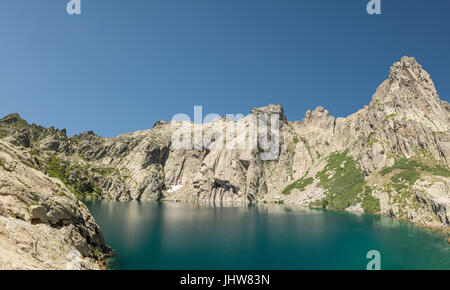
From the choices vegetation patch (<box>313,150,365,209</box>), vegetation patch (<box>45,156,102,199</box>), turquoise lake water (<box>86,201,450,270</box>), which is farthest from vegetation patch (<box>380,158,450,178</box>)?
vegetation patch (<box>45,156,102,199</box>)

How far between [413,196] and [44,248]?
12994cm

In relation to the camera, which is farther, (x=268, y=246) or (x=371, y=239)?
(x=371, y=239)

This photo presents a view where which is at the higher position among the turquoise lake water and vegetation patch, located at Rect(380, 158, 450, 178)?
vegetation patch, located at Rect(380, 158, 450, 178)

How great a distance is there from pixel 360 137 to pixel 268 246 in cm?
17526

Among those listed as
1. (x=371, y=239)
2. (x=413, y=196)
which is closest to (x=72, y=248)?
(x=371, y=239)

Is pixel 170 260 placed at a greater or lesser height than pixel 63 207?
lesser

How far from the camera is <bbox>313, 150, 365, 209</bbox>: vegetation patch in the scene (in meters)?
144

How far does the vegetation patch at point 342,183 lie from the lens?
144387 mm

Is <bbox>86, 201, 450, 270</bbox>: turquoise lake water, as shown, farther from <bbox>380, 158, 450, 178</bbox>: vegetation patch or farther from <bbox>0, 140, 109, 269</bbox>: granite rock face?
<bbox>380, 158, 450, 178</bbox>: vegetation patch

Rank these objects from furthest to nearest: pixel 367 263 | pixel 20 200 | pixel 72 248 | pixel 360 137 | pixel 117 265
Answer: pixel 360 137
pixel 367 263
pixel 117 265
pixel 72 248
pixel 20 200

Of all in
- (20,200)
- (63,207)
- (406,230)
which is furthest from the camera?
(406,230)

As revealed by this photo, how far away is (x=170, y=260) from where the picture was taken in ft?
128

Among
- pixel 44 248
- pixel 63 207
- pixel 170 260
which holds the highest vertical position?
pixel 63 207
